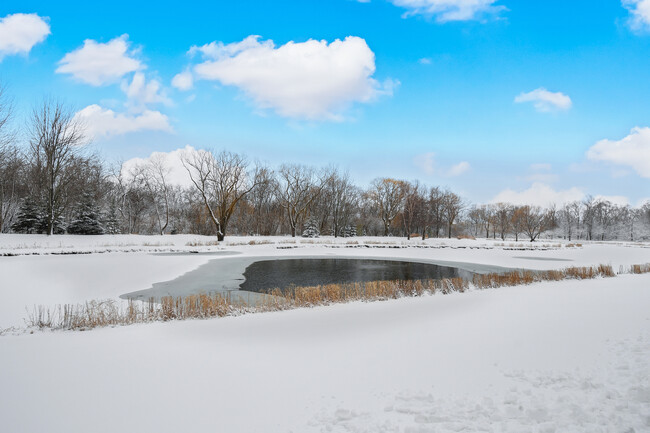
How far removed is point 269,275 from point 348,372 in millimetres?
11752

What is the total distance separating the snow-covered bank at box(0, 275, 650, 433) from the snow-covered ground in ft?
0.07

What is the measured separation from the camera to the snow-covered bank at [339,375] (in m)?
3.72

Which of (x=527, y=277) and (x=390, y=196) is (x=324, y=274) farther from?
(x=390, y=196)

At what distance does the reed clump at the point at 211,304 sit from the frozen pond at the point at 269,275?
1352 millimetres

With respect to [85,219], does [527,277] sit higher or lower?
lower

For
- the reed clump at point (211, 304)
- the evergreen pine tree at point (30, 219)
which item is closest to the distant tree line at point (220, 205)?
the evergreen pine tree at point (30, 219)

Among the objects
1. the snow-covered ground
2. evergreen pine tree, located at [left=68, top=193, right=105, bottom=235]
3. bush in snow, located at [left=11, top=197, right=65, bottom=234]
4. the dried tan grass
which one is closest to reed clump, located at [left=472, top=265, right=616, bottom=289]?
the snow-covered ground

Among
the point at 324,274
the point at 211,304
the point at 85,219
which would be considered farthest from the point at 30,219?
the point at 211,304

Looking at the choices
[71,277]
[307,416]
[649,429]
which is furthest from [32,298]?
[649,429]

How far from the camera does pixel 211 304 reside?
8.41m

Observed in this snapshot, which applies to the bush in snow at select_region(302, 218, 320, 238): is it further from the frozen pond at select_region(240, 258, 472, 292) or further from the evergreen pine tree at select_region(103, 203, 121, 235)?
the frozen pond at select_region(240, 258, 472, 292)

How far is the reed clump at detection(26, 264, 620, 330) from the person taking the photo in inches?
297

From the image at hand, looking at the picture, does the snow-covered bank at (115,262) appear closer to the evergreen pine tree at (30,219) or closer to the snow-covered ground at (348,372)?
the snow-covered ground at (348,372)

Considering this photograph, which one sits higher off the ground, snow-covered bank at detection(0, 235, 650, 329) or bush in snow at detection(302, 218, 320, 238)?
bush in snow at detection(302, 218, 320, 238)
